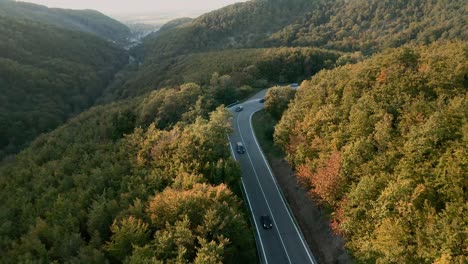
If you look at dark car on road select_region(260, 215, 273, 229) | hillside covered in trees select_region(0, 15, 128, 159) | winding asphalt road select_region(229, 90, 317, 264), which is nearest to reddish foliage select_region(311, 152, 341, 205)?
winding asphalt road select_region(229, 90, 317, 264)

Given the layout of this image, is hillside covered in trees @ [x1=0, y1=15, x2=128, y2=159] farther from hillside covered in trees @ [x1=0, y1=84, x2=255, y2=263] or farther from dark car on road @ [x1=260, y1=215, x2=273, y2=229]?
dark car on road @ [x1=260, y1=215, x2=273, y2=229]

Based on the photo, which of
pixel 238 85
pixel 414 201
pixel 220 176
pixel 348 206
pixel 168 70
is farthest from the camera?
pixel 168 70

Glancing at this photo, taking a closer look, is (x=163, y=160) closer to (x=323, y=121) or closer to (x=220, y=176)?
(x=220, y=176)

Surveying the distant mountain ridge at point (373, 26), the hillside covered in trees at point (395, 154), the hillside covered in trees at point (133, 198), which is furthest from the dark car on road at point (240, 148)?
the distant mountain ridge at point (373, 26)

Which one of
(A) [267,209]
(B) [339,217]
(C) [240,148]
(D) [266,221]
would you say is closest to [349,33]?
(C) [240,148]

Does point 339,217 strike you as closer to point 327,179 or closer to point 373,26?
point 327,179

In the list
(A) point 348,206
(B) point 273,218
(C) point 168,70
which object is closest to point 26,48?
(C) point 168,70
